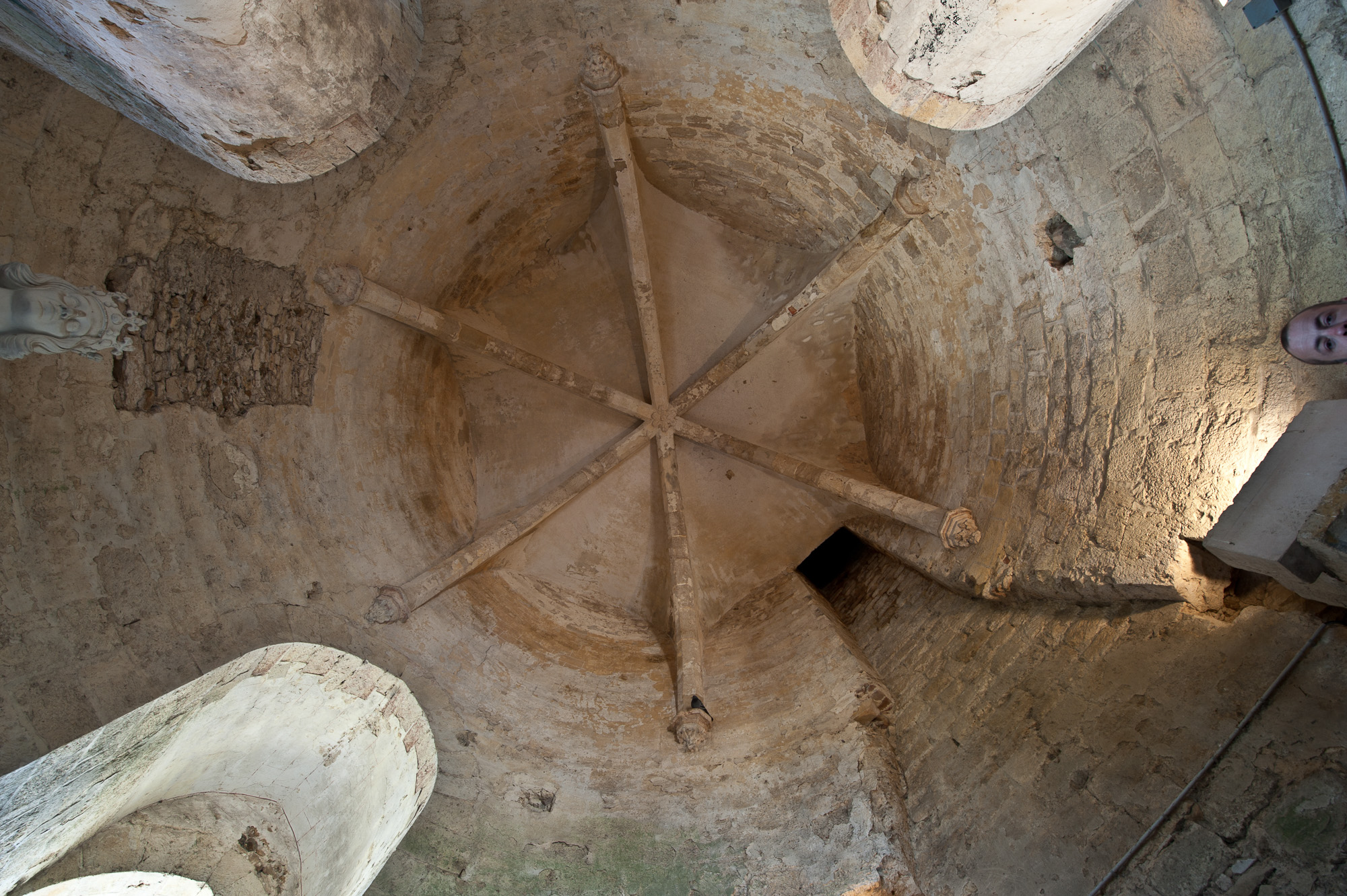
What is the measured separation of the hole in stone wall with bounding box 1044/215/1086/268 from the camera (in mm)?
3514

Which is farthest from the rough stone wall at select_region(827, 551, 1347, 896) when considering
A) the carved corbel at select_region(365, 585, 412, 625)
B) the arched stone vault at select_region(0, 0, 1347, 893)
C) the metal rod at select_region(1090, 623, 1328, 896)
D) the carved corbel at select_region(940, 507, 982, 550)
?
the carved corbel at select_region(365, 585, 412, 625)

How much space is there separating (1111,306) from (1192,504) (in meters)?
1.09

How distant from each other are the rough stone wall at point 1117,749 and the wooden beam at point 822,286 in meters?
2.60

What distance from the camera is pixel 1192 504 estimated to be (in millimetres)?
3039

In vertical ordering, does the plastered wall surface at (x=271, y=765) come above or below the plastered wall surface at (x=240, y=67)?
below

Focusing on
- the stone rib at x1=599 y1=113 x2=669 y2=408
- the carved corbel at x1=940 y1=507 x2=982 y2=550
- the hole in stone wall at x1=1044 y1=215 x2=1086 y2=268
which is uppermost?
the stone rib at x1=599 y1=113 x2=669 y2=408

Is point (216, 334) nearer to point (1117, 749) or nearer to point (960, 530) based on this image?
point (960, 530)

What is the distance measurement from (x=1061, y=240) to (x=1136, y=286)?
462 millimetres

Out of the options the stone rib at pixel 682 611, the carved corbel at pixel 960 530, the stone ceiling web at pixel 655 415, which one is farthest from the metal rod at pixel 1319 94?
the stone rib at pixel 682 611

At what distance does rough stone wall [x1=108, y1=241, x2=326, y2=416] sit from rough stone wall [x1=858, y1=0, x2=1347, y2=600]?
4.19m

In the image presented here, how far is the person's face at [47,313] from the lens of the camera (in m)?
2.67

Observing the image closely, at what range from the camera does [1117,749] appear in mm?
2939

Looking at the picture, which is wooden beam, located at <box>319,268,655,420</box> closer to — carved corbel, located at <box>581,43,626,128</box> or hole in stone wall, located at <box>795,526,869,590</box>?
carved corbel, located at <box>581,43,626,128</box>

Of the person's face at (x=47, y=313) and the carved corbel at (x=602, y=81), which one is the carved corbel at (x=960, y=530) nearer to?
the carved corbel at (x=602, y=81)
